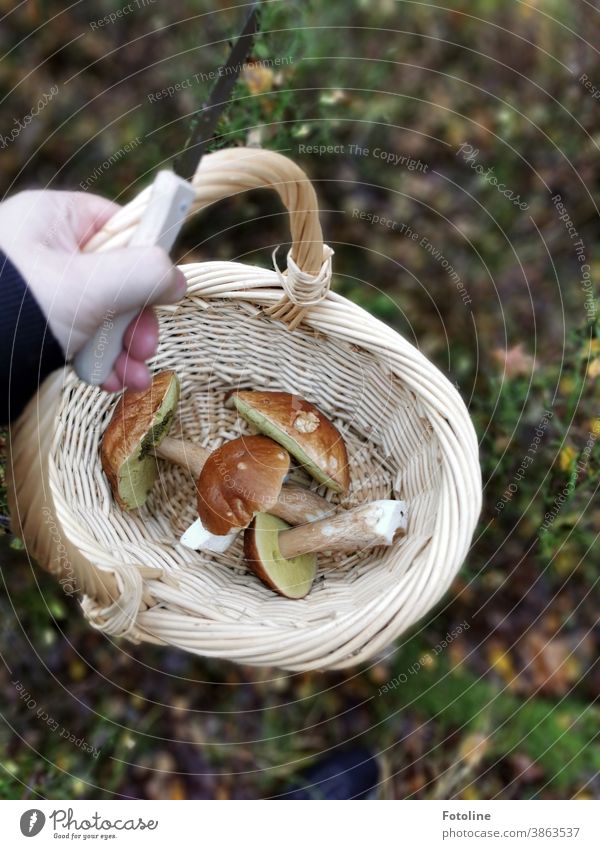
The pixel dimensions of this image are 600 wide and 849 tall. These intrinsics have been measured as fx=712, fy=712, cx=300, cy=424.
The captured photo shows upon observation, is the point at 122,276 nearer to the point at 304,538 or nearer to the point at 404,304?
the point at 304,538

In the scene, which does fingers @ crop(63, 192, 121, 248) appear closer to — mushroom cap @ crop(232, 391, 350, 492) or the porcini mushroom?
mushroom cap @ crop(232, 391, 350, 492)

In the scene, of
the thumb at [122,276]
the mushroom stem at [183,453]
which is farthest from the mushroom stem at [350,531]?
the thumb at [122,276]

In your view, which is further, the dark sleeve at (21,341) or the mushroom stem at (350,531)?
the mushroom stem at (350,531)

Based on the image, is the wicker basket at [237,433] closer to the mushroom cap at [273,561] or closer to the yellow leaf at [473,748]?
the mushroom cap at [273,561]

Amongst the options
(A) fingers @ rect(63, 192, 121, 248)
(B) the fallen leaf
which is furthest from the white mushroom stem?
(B) the fallen leaf
